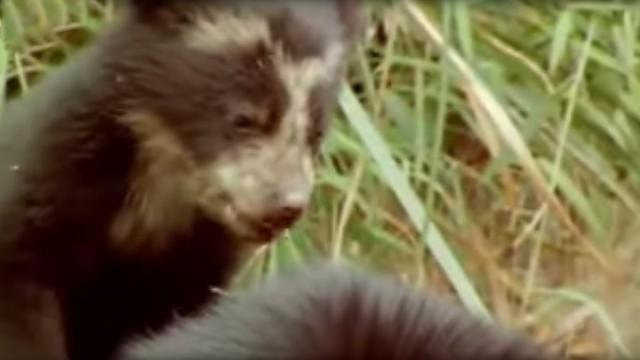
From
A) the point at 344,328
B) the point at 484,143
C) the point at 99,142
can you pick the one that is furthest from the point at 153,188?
the point at 344,328

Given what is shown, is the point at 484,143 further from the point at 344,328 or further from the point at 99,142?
the point at 344,328

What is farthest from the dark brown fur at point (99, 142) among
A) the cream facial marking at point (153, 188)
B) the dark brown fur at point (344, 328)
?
the dark brown fur at point (344, 328)

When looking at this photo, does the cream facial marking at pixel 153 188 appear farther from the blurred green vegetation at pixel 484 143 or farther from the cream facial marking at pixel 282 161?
the blurred green vegetation at pixel 484 143

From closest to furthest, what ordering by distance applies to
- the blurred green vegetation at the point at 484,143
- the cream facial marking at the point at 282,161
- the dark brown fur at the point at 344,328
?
the dark brown fur at the point at 344,328, the cream facial marking at the point at 282,161, the blurred green vegetation at the point at 484,143

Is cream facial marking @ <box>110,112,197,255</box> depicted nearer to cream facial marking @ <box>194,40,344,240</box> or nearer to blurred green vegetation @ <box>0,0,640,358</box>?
cream facial marking @ <box>194,40,344,240</box>

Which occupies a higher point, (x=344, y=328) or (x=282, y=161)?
(x=344, y=328)

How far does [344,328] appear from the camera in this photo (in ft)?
4.30

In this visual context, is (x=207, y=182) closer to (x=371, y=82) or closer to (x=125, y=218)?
(x=125, y=218)

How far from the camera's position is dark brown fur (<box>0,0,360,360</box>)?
2.29 meters

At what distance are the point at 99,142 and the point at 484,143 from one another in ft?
2.18

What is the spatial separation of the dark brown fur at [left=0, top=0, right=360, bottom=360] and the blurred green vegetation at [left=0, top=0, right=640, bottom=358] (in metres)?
0.28

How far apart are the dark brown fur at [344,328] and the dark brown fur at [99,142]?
0.91m

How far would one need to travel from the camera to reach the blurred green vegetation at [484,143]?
8.80ft

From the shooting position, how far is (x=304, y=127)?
2.28 m
